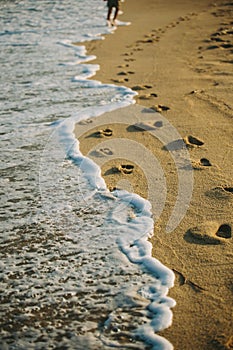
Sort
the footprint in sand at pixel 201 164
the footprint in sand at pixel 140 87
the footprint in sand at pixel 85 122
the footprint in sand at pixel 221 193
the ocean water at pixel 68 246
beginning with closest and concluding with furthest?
1. the ocean water at pixel 68 246
2. the footprint in sand at pixel 221 193
3. the footprint in sand at pixel 201 164
4. the footprint in sand at pixel 85 122
5. the footprint in sand at pixel 140 87

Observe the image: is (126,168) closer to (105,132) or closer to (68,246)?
(105,132)

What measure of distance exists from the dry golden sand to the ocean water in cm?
9

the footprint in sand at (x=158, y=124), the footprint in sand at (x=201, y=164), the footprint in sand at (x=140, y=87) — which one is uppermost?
the footprint in sand at (x=140, y=87)

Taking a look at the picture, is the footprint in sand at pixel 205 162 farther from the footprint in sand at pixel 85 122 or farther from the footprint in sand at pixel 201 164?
the footprint in sand at pixel 85 122

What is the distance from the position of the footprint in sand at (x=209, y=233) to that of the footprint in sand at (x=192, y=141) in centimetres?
107

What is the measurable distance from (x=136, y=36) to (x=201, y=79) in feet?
11.0

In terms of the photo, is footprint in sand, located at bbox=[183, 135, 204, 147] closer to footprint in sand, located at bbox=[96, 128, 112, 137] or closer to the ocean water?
footprint in sand, located at bbox=[96, 128, 112, 137]

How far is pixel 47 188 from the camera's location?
2922 millimetres

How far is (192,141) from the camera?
11.4ft

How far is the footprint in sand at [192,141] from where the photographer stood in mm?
3422

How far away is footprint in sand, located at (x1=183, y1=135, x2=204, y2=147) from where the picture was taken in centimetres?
342

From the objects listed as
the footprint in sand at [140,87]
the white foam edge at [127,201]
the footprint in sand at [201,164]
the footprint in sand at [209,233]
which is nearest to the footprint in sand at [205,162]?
the footprint in sand at [201,164]

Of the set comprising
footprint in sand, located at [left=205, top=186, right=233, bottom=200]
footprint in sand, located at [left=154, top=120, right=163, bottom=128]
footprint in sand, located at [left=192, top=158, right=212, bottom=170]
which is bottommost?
footprint in sand, located at [left=205, top=186, right=233, bottom=200]

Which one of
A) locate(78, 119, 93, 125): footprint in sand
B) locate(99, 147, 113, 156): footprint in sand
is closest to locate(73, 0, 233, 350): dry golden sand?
locate(99, 147, 113, 156): footprint in sand
